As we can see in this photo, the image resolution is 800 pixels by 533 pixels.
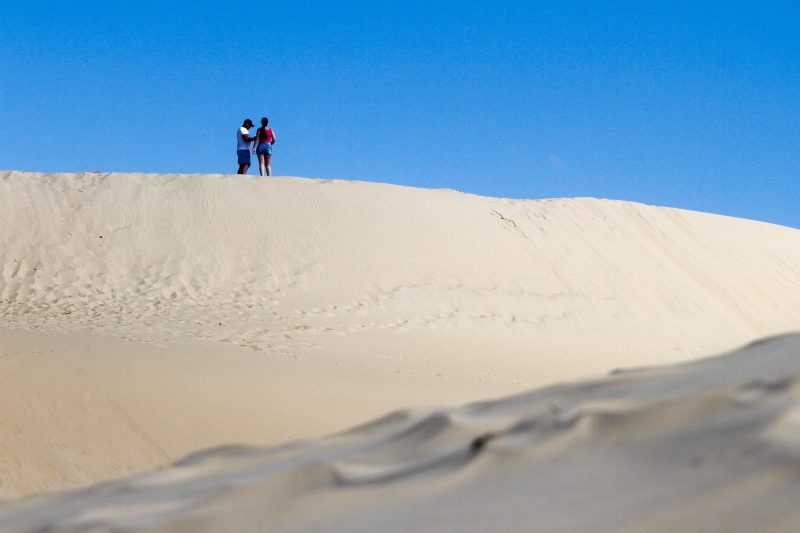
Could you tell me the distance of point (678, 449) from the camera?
205 cm

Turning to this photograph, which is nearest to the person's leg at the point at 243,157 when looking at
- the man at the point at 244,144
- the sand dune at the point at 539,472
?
the man at the point at 244,144

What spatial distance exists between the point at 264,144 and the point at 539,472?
584 inches

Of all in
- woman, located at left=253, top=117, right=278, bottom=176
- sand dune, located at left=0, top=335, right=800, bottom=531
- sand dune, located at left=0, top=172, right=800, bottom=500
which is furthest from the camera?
woman, located at left=253, top=117, right=278, bottom=176

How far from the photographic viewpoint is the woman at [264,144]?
16.0 metres

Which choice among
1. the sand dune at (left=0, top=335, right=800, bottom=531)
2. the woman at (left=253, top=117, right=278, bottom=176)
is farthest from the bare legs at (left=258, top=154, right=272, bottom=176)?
the sand dune at (left=0, top=335, right=800, bottom=531)

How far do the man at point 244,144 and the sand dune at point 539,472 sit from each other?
13.5 m

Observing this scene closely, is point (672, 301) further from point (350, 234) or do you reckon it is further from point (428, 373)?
point (428, 373)

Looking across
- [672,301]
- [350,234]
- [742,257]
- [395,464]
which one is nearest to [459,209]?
[350,234]

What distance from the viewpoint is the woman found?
632 inches

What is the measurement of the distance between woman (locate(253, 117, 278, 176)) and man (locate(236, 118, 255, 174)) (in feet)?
0.54

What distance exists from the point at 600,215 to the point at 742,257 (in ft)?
11.8

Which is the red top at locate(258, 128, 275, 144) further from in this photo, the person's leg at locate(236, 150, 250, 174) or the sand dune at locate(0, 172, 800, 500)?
the sand dune at locate(0, 172, 800, 500)

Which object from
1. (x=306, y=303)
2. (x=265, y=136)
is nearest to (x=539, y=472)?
(x=306, y=303)

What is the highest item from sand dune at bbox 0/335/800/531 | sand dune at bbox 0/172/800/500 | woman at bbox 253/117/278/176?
woman at bbox 253/117/278/176
